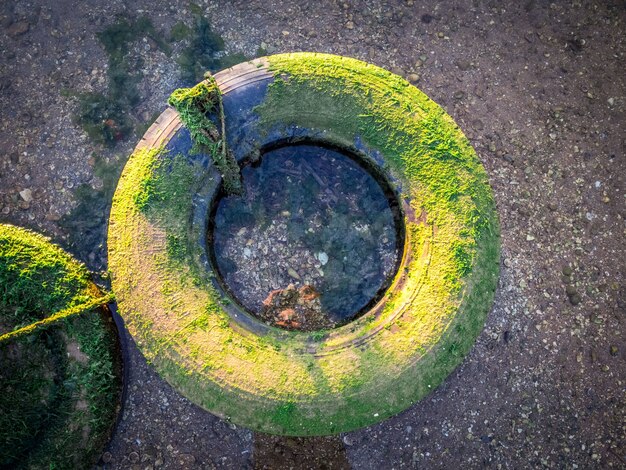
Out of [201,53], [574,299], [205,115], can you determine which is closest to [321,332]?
[205,115]

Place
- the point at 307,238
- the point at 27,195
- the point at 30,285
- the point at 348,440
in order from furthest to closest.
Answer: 1. the point at 27,195
2. the point at 348,440
3. the point at 307,238
4. the point at 30,285

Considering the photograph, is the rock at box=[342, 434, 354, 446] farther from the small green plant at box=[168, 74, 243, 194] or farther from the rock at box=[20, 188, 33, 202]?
the rock at box=[20, 188, 33, 202]

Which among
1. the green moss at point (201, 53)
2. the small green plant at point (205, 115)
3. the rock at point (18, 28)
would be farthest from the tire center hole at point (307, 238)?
the rock at point (18, 28)

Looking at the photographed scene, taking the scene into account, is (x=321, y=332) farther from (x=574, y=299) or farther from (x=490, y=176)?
(x=574, y=299)

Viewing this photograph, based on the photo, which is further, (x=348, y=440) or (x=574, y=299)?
(x=574, y=299)

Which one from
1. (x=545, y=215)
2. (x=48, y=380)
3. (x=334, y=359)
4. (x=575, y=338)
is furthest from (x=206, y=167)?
(x=575, y=338)

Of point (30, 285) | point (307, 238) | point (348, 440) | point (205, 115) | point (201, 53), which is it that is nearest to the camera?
point (205, 115)

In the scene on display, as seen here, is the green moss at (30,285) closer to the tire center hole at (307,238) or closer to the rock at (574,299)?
the tire center hole at (307,238)
